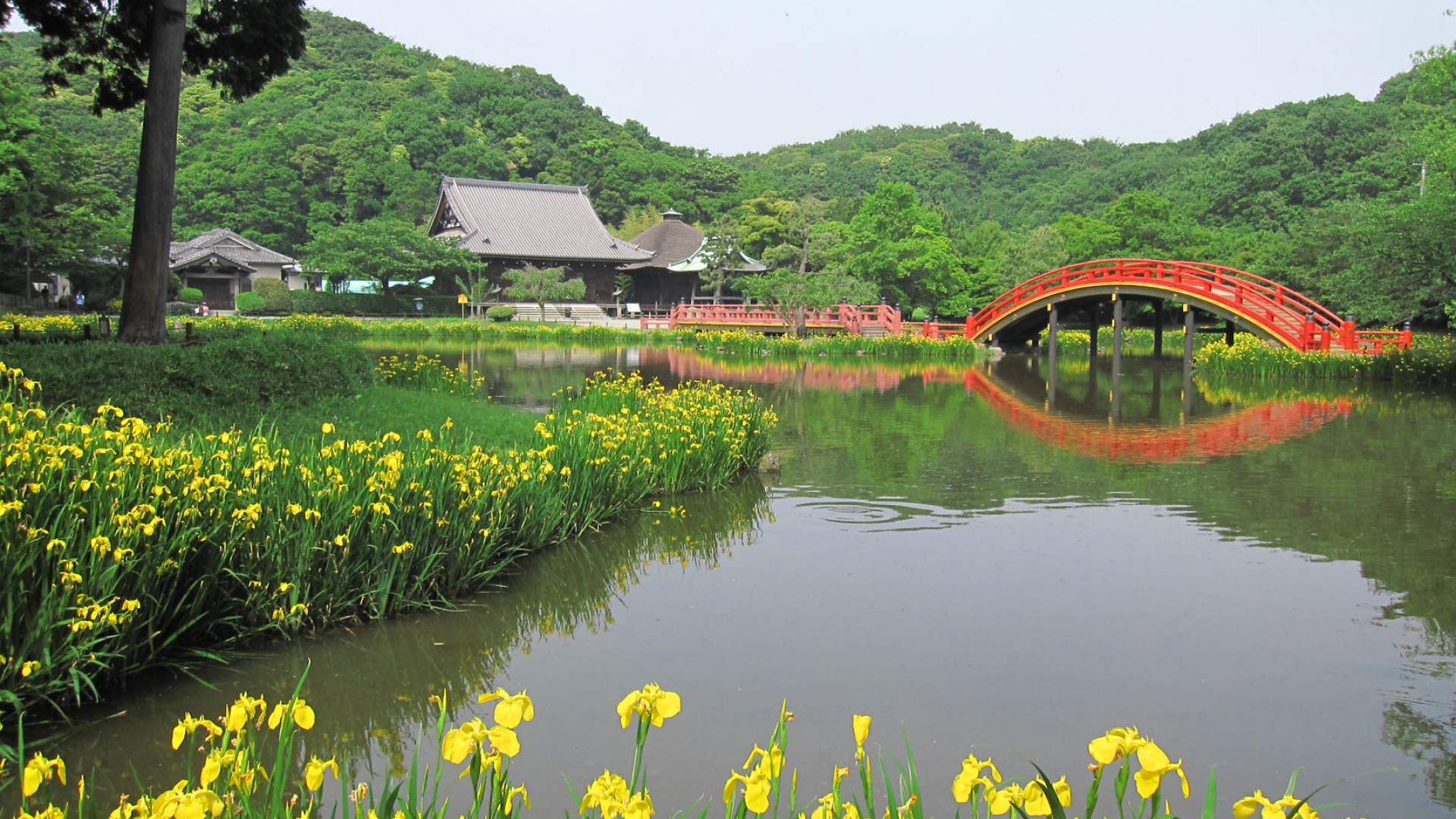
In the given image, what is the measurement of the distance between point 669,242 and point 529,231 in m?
5.99

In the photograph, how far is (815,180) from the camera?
72125mm

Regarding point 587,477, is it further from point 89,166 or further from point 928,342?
point 89,166

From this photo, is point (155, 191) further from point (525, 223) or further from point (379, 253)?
point (525, 223)

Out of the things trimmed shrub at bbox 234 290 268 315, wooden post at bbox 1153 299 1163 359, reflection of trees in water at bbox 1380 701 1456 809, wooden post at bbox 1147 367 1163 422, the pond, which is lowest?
reflection of trees in water at bbox 1380 701 1456 809

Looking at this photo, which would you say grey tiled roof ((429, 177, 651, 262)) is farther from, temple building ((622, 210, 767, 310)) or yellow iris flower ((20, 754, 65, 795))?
yellow iris flower ((20, 754, 65, 795))

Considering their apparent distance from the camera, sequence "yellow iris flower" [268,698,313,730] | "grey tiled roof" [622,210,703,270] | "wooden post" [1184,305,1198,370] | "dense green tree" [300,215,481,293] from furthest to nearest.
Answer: "grey tiled roof" [622,210,703,270]
"dense green tree" [300,215,481,293]
"wooden post" [1184,305,1198,370]
"yellow iris flower" [268,698,313,730]

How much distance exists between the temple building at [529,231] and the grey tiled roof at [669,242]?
24.5 inches

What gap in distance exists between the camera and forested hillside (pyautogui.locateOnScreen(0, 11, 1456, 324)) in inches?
1003

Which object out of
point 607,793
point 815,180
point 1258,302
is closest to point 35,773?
point 607,793

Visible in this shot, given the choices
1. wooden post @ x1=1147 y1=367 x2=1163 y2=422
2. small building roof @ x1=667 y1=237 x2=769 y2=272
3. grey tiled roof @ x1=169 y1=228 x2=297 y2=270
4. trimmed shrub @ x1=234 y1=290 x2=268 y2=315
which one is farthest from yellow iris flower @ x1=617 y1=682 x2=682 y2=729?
grey tiled roof @ x1=169 y1=228 x2=297 y2=270

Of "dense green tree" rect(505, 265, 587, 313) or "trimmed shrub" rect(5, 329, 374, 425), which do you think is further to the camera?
"dense green tree" rect(505, 265, 587, 313)

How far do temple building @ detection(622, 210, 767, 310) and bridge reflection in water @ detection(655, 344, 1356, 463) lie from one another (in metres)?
13.7

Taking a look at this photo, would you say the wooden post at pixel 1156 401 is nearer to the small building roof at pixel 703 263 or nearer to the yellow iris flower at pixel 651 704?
the yellow iris flower at pixel 651 704

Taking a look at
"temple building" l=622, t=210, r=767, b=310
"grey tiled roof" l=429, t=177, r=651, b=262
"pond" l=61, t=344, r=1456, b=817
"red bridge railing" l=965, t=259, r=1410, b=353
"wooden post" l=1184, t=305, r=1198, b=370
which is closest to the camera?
"pond" l=61, t=344, r=1456, b=817
